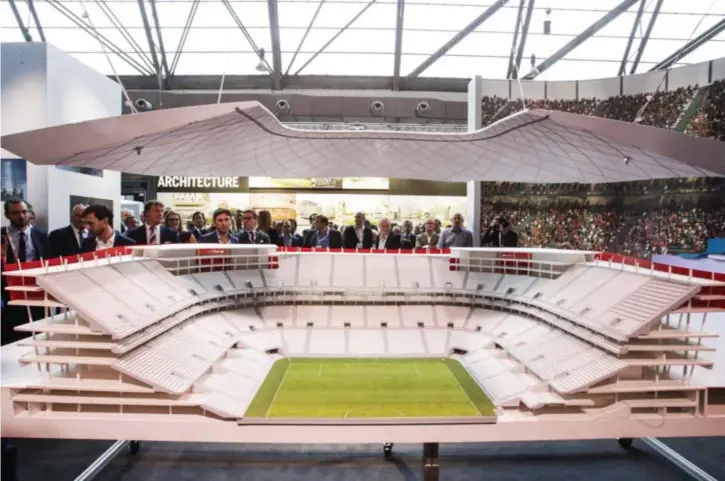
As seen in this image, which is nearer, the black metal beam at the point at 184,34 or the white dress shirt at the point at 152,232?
the white dress shirt at the point at 152,232

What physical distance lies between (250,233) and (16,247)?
22.1 ft

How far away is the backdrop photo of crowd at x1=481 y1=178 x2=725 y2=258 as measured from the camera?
20125mm

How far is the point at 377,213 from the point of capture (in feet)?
89.5

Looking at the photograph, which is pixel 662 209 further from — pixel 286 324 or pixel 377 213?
pixel 286 324

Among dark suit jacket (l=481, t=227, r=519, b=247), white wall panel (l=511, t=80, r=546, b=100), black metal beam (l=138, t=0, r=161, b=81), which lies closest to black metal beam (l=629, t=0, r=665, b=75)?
white wall panel (l=511, t=80, r=546, b=100)

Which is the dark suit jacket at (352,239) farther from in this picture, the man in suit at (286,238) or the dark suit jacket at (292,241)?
the dark suit jacket at (292,241)

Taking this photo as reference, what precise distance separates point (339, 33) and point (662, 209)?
19616mm

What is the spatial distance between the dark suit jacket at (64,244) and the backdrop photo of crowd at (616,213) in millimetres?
18194

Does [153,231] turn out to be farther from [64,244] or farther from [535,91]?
[535,91]

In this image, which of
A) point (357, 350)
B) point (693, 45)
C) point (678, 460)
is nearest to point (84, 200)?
point (357, 350)

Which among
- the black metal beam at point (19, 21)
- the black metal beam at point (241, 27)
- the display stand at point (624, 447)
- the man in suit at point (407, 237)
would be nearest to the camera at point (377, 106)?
the black metal beam at point (241, 27)

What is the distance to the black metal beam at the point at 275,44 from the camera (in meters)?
26.8

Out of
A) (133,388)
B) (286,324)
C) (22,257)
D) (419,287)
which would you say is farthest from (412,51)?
(133,388)

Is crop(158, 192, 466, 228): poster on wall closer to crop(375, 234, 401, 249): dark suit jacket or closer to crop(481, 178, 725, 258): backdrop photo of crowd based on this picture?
crop(481, 178, 725, 258): backdrop photo of crowd
